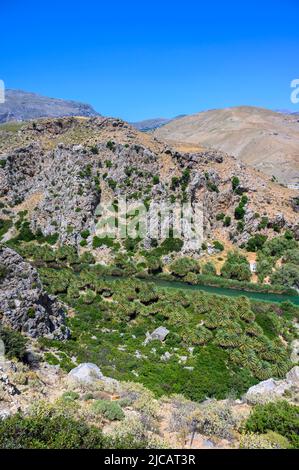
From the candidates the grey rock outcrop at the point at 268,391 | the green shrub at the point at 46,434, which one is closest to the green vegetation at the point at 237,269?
the grey rock outcrop at the point at 268,391

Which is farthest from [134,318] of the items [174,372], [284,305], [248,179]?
[248,179]

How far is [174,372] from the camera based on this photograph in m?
45.4

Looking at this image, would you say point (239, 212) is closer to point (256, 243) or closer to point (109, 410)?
point (256, 243)

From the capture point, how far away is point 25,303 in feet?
164

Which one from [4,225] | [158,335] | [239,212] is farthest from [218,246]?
[4,225]

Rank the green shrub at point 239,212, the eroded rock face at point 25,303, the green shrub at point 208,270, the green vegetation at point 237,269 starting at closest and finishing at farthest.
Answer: the eroded rock face at point 25,303, the green vegetation at point 237,269, the green shrub at point 208,270, the green shrub at point 239,212

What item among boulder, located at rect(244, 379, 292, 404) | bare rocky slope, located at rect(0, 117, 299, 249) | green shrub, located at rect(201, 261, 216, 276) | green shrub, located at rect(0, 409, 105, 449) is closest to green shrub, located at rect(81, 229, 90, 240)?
bare rocky slope, located at rect(0, 117, 299, 249)

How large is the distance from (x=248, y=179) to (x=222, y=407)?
10868 cm

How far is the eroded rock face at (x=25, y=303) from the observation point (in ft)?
158

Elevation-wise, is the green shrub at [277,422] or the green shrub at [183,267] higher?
the green shrub at [277,422]

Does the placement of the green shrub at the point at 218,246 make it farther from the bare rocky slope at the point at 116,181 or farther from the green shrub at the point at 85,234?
the green shrub at the point at 85,234

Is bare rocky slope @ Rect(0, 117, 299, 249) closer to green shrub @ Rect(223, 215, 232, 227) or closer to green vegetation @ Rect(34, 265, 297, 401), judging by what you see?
green shrub @ Rect(223, 215, 232, 227)

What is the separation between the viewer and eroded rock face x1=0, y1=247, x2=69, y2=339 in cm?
4809

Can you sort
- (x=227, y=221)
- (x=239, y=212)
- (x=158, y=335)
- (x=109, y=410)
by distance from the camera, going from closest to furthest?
(x=109, y=410)
(x=158, y=335)
(x=239, y=212)
(x=227, y=221)
